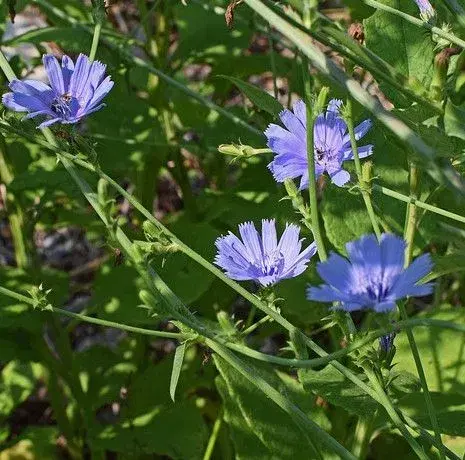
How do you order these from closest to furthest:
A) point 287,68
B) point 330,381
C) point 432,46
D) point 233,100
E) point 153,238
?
point 153,238
point 330,381
point 432,46
point 287,68
point 233,100

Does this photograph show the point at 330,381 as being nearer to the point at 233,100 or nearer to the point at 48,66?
the point at 48,66

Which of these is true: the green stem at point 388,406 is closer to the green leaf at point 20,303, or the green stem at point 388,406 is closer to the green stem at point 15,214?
the green leaf at point 20,303

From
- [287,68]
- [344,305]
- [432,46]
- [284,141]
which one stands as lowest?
[344,305]

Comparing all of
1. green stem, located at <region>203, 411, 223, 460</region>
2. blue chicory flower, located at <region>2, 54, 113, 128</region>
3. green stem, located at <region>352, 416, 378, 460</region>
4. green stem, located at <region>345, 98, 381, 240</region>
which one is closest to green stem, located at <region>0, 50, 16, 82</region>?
blue chicory flower, located at <region>2, 54, 113, 128</region>

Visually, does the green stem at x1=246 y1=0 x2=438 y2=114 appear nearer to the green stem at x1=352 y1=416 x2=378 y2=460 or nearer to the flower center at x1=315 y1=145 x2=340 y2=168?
the flower center at x1=315 y1=145 x2=340 y2=168

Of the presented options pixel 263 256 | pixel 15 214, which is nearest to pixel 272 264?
pixel 263 256

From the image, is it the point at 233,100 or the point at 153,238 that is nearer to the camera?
the point at 153,238

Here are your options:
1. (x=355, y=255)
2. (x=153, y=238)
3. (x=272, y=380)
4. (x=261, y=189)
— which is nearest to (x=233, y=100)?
(x=261, y=189)
